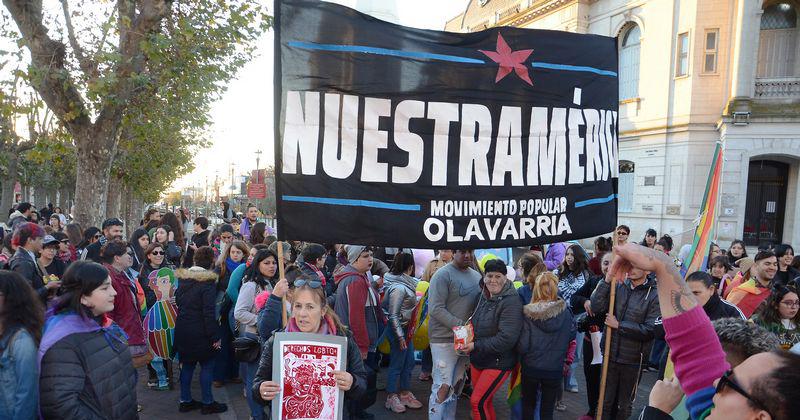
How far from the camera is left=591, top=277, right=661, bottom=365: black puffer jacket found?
439 cm

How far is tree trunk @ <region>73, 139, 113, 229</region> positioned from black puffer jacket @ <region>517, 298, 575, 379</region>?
9.31 m

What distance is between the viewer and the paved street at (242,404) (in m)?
5.37

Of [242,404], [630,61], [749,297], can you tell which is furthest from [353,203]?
[630,61]

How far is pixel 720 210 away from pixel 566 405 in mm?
15557

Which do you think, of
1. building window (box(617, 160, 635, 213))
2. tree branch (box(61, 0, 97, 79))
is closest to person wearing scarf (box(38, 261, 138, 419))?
tree branch (box(61, 0, 97, 79))

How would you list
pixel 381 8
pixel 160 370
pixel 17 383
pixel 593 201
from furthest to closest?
pixel 381 8
pixel 160 370
pixel 593 201
pixel 17 383

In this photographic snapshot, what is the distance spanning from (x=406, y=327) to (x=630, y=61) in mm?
20219

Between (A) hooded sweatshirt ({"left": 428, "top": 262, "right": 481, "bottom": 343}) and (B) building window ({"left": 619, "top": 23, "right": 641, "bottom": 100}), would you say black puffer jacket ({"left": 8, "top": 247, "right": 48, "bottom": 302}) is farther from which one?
(B) building window ({"left": 619, "top": 23, "right": 641, "bottom": 100})

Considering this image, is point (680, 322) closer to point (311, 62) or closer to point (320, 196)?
point (320, 196)

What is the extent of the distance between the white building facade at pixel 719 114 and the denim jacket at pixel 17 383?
19.8 meters

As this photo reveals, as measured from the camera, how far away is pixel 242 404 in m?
5.72

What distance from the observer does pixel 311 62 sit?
2994 millimetres

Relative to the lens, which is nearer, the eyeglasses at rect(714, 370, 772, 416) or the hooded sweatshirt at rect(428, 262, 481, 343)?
the eyeglasses at rect(714, 370, 772, 416)

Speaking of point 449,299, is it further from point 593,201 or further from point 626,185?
point 626,185
